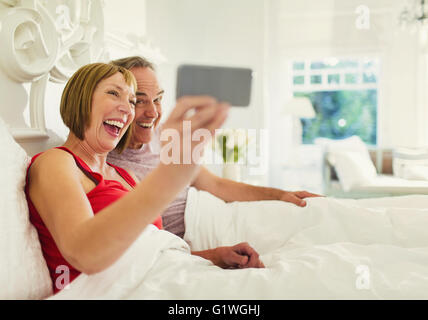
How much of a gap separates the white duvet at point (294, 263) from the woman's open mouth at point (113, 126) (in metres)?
0.18

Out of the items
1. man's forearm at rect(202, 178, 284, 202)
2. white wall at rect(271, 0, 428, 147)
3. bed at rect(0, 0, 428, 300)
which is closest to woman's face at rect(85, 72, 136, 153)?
bed at rect(0, 0, 428, 300)

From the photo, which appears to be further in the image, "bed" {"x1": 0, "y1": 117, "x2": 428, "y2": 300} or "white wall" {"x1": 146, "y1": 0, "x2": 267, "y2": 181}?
"white wall" {"x1": 146, "y1": 0, "x2": 267, "y2": 181}

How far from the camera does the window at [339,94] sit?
108 inches

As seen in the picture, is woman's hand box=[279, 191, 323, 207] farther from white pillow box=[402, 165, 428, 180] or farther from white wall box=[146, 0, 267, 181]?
white wall box=[146, 0, 267, 181]

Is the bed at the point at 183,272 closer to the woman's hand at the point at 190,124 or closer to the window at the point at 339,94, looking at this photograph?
the woman's hand at the point at 190,124

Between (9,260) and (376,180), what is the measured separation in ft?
3.34

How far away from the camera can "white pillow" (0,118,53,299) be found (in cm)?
44

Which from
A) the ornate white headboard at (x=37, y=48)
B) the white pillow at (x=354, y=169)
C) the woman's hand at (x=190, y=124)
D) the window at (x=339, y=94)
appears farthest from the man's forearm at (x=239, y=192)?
the window at (x=339, y=94)

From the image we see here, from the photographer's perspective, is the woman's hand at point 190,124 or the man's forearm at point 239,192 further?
the man's forearm at point 239,192

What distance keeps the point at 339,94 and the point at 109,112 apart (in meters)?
2.57

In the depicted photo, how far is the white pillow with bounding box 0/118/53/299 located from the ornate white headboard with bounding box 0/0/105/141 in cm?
22

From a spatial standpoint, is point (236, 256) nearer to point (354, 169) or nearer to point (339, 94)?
point (354, 169)

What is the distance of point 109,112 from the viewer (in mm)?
602

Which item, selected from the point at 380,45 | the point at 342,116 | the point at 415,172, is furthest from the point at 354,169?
the point at 342,116
